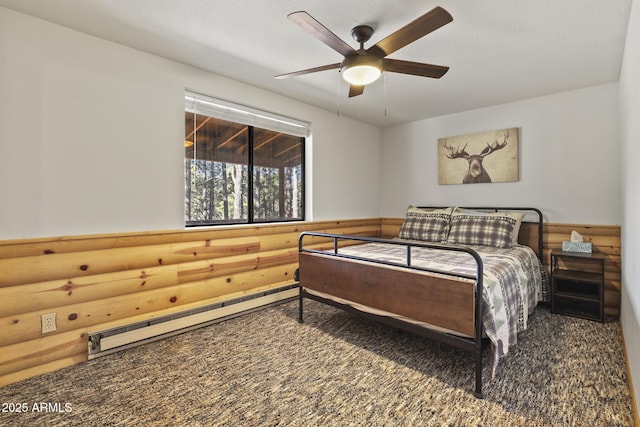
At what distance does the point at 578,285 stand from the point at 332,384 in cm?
284

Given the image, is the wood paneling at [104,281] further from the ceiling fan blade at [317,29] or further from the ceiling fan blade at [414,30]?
the ceiling fan blade at [414,30]

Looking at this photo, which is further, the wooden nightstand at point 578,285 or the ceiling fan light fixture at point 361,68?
the wooden nightstand at point 578,285

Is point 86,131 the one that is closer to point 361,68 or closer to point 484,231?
point 361,68

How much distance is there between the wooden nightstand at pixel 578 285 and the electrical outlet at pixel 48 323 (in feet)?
13.8

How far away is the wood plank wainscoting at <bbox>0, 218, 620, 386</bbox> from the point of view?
6.39ft

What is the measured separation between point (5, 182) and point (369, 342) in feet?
8.94

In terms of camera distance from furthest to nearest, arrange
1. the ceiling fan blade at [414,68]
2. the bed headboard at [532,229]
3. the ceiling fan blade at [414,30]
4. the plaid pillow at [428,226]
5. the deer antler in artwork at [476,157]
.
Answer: the deer antler in artwork at [476,157] < the plaid pillow at [428,226] < the bed headboard at [532,229] < the ceiling fan blade at [414,68] < the ceiling fan blade at [414,30]

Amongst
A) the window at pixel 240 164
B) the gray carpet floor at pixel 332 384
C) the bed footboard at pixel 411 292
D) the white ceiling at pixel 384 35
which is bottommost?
the gray carpet floor at pixel 332 384

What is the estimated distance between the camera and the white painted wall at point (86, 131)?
1.95m

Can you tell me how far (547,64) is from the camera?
103 inches

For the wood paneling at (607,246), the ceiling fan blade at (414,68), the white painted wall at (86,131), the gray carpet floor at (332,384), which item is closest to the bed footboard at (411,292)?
the gray carpet floor at (332,384)

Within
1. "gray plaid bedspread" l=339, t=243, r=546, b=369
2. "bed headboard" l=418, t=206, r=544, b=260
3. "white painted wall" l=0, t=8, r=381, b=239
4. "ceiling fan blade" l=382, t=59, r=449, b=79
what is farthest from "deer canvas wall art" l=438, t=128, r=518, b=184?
"white painted wall" l=0, t=8, r=381, b=239

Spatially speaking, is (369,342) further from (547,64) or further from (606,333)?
(547,64)

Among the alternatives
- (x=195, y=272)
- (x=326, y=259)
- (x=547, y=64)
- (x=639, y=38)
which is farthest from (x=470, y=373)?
(x=547, y=64)
